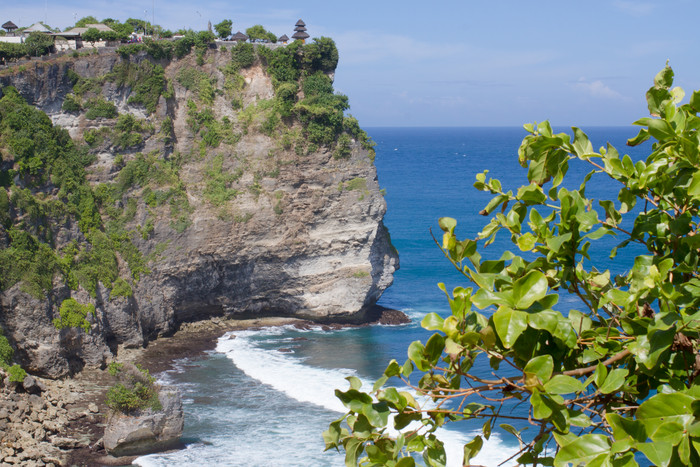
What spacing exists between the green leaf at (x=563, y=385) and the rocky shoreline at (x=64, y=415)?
74.8 feet

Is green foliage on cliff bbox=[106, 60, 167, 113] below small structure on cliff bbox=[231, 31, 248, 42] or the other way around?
below

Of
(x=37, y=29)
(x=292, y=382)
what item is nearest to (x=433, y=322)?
(x=292, y=382)

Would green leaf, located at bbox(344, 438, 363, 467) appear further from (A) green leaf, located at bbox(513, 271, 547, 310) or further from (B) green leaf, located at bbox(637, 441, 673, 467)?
(B) green leaf, located at bbox(637, 441, 673, 467)

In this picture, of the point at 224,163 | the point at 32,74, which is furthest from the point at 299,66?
the point at 32,74

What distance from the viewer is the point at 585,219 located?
12.4 ft

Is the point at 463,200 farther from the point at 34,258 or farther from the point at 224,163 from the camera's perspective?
the point at 34,258

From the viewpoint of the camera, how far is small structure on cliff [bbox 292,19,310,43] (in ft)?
140

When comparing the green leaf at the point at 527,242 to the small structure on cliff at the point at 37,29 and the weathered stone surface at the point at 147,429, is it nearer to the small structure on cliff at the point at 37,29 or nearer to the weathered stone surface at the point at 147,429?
the weathered stone surface at the point at 147,429

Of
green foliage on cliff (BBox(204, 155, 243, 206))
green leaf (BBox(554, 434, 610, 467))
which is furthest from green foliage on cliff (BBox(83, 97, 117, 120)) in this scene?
green leaf (BBox(554, 434, 610, 467))

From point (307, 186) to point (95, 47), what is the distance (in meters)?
14.2

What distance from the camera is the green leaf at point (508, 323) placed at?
10.2ft

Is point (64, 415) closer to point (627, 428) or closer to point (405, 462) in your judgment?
point (405, 462)

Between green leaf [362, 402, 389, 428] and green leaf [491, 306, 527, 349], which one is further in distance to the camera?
green leaf [362, 402, 389, 428]

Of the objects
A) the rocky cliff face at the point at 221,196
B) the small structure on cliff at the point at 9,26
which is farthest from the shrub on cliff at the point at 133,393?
the small structure on cliff at the point at 9,26
